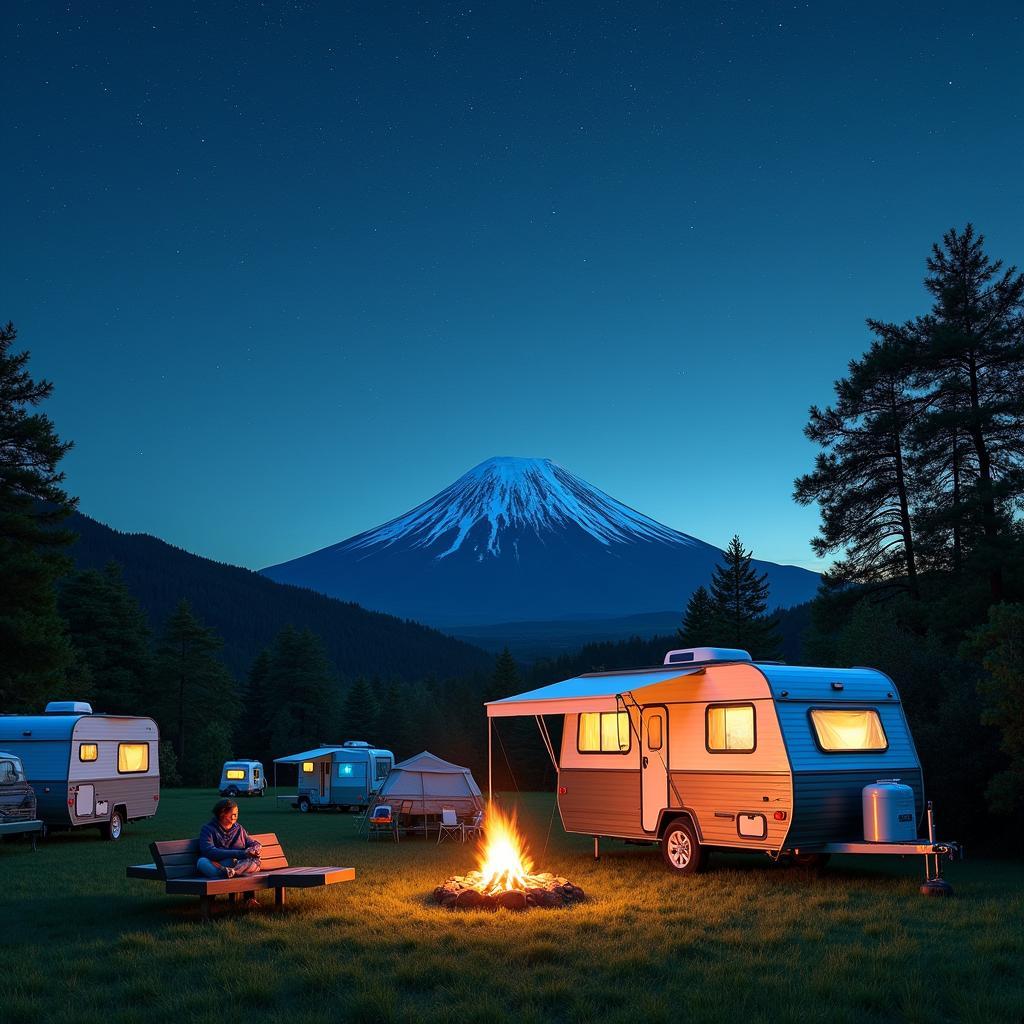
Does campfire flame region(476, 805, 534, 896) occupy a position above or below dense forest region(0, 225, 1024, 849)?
below

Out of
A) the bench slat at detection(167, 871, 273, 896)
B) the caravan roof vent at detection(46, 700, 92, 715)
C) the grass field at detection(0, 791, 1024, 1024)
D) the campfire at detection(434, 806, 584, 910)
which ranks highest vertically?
the caravan roof vent at detection(46, 700, 92, 715)

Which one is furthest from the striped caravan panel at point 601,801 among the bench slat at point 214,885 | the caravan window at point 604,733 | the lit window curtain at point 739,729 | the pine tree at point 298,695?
the pine tree at point 298,695

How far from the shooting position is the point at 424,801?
78.3ft

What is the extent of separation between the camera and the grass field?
685 cm

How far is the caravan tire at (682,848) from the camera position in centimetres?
1391

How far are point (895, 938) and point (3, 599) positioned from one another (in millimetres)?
25168

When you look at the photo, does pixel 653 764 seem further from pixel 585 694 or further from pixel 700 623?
pixel 700 623

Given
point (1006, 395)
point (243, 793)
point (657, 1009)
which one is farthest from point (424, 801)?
point (243, 793)

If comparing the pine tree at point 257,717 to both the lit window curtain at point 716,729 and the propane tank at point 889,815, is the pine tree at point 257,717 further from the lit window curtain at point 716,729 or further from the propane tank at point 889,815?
the propane tank at point 889,815

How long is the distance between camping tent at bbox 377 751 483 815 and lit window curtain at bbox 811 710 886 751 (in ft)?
38.8

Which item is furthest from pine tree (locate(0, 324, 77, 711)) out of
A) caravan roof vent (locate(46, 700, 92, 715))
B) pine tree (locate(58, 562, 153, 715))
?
pine tree (locate(58, 562, 153, 715))

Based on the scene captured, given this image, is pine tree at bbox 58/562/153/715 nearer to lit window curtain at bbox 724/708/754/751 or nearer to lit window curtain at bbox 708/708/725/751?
lit window curtain at bbox 708/708/725/751

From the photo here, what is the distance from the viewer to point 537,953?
8414mm

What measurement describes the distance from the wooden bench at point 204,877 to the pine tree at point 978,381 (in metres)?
17.1
